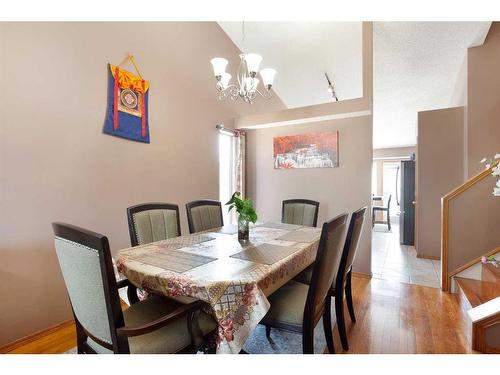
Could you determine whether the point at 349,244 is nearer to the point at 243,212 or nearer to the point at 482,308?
the point at 243,212

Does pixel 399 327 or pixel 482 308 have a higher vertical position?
pixel 482 308

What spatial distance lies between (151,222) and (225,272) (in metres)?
1.09

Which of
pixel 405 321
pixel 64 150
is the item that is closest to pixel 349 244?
pixel 405 321

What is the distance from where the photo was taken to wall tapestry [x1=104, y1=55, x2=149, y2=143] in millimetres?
2480

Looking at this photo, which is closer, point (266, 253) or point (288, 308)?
point (288, 308)

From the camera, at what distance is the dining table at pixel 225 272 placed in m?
1.16

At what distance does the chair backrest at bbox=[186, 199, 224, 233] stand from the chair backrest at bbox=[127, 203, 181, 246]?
7.1 inches

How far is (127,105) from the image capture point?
2617 millimetres

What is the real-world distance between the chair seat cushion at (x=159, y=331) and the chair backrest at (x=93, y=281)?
0.13m

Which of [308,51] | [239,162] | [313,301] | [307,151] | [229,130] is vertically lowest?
[313,301]

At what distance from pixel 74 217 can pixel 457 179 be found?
500 centimetres

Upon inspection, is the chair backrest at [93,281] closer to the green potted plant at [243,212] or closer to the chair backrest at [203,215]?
the green potted plant at [243,212]

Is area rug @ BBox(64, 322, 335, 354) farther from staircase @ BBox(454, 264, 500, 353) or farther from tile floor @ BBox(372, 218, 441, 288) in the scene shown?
tile floor @ BBox(372, 218, 441, 288)
